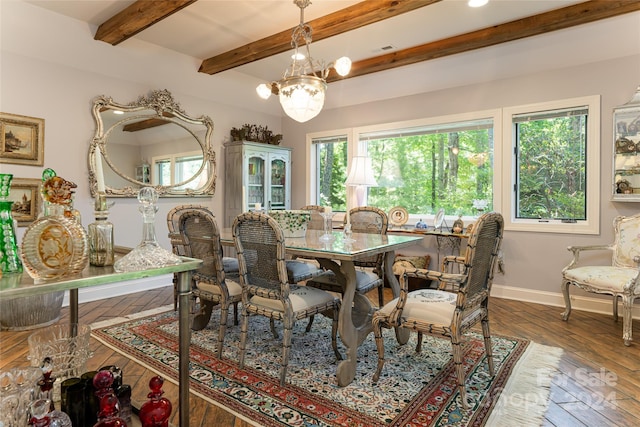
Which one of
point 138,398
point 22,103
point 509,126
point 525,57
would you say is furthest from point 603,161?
point 22,103

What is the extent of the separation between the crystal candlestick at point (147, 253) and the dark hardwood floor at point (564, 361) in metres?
0.87

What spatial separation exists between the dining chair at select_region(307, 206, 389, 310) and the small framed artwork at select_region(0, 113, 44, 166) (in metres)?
2.92

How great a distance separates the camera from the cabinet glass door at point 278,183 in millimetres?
5598

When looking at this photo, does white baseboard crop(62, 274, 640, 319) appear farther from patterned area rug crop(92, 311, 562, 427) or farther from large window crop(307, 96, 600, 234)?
patterned area rug crop(92, 311, 562, 427)

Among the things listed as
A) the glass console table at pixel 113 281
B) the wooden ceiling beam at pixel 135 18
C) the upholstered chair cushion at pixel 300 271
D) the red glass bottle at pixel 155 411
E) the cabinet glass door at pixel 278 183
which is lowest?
the red glass bottle at pixel 155 411

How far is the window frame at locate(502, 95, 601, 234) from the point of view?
3.66 meters

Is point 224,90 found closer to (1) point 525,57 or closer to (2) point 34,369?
(1) point 525,57

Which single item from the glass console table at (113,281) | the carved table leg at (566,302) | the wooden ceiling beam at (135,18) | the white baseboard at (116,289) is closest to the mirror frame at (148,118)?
the wooden ceiling beam at (135,18)

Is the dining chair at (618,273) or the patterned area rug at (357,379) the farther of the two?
the dining chair at (618,273)

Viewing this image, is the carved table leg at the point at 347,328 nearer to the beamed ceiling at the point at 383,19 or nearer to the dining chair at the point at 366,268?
the dining chair at the point at 366,268

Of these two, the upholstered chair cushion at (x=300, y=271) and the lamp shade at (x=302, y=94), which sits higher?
the lamp shade at (x=302, y=94)

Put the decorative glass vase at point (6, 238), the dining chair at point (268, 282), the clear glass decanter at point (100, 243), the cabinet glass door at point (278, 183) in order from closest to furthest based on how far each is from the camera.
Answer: the decorative glass vase at point (6, 238)
the clear glass decanter at point (100, 243)
the dining chair at point (268, 282)
the cabinet glass door at point (278, 183)

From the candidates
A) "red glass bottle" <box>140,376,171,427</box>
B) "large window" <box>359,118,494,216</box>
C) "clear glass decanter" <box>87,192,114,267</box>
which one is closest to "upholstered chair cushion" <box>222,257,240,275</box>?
"clear glass decanter" <box>87,192,114,267</box>

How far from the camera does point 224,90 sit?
513 cm
